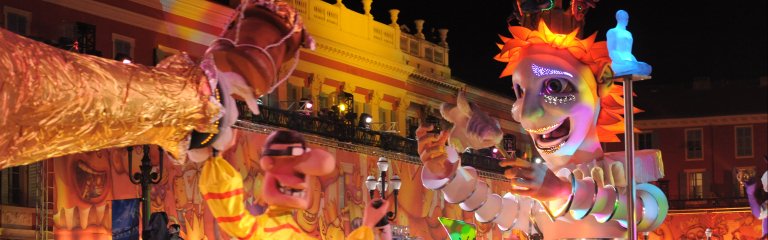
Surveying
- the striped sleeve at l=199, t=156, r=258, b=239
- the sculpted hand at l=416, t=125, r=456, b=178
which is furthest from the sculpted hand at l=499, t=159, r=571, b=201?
the striped sleeve at l=199, t=156, r=258, b=239

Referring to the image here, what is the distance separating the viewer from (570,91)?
10.6 metres

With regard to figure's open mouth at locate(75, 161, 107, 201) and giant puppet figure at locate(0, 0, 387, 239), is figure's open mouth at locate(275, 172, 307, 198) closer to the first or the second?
giant puppet figure at locate(0, 0, 387, 239)

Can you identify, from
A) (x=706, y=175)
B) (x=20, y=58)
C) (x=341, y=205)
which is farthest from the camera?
(x=706, y=175)

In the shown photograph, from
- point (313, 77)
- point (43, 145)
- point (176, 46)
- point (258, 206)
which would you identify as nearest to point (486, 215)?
point (258, 206)

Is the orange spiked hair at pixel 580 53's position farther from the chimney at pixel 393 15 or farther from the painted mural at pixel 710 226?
the painted mural at pixel 710 226

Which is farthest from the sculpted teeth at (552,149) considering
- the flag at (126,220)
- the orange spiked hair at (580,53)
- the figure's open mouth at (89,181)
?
the figure's open mouth at (89,181)

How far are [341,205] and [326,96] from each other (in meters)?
5.65

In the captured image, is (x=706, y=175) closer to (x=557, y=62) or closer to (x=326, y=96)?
(x=326, y=96)

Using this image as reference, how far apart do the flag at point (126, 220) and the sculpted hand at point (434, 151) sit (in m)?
12.2

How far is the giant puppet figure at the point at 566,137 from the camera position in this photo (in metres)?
10.1

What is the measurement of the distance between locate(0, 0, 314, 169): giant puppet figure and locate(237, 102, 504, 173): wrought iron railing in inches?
775

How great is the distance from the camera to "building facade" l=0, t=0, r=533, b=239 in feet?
75.3

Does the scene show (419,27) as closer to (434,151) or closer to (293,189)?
(434,151)

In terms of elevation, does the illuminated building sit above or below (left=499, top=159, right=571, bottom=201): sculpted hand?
above
